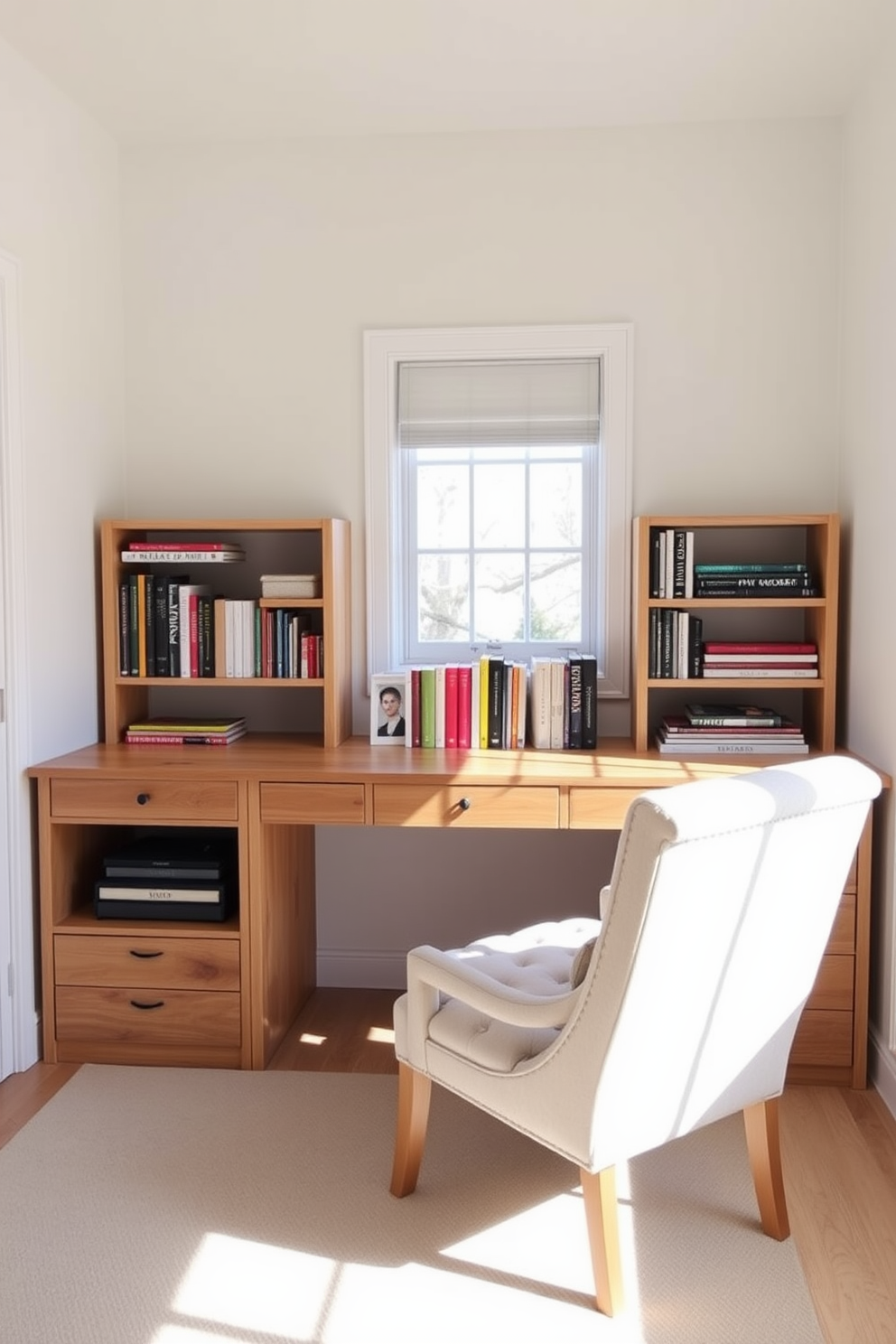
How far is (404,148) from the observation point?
138 inches

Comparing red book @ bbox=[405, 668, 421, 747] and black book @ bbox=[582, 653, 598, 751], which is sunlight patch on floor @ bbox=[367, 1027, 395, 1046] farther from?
black book @ bbox=[582, 653, 598, 751]

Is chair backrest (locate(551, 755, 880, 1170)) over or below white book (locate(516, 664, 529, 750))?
below

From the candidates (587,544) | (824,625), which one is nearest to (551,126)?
(587,544)

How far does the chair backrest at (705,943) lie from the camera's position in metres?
1.82

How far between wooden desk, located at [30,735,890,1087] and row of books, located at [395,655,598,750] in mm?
148

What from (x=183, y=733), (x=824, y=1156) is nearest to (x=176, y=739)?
(x=183, y=733)

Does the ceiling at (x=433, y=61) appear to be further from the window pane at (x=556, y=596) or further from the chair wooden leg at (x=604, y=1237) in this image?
the chair wooden leg at (x=604, y=1237)

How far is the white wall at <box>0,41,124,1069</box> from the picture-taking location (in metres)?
3.00

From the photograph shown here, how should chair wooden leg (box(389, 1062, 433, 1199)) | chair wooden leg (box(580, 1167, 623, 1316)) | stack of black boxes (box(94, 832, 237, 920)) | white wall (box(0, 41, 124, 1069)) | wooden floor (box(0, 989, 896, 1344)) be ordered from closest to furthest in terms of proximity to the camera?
chair wooden leg (box(580, 1167, 623, 1316))
wooden floor (box(0, 989, 896, 1344))
chair wooden leg (box(389, 1062, 433, 1199))
white wall (box(0, 41, 124, 1069))
stack of black boxes (box(94, 832, 237, 920))

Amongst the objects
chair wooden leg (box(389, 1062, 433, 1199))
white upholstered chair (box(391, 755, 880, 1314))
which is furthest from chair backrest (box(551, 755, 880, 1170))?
chair wooden leg (box(389, 1062, 433, 1199))

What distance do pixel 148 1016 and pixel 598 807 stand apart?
1.30 meters

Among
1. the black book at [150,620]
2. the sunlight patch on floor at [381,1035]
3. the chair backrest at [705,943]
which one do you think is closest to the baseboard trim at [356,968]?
the sunlight patch on floor at [381,1035]

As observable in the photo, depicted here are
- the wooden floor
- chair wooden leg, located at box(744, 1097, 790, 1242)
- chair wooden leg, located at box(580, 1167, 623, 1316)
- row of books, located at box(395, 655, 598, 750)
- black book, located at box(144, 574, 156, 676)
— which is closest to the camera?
chair wooden leg, located at box(580, 1167, 623, 1316)

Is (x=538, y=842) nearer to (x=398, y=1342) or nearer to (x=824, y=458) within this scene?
(x=824, y=458)
